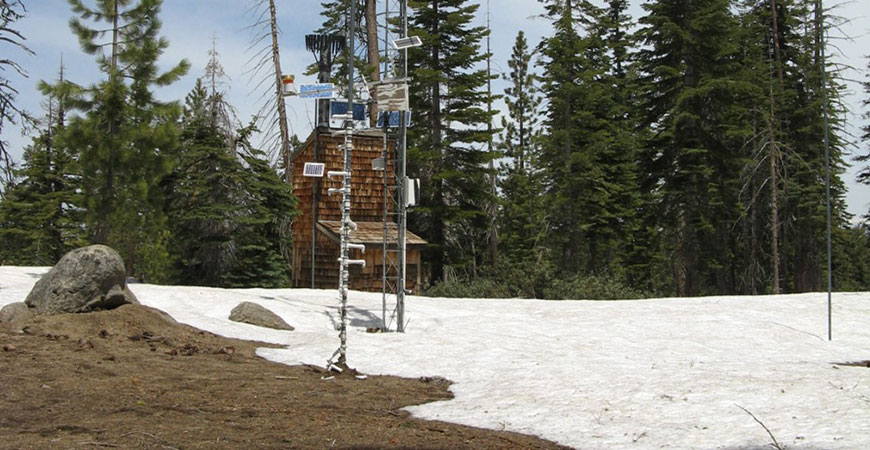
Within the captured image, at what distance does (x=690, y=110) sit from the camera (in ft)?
84.9

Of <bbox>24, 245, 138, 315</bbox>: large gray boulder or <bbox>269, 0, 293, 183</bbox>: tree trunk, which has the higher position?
<bbox>269, 0, 293, 183</bbox>: tree trunk

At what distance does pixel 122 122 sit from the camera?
1708 cm

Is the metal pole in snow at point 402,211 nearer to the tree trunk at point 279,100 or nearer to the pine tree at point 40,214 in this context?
the tree trunk at point 279,100

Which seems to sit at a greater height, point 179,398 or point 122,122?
point 122,122

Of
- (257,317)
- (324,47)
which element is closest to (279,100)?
(324,47)

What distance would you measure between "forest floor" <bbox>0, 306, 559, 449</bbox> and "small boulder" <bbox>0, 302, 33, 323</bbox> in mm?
653

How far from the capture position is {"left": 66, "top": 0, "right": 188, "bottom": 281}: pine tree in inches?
651

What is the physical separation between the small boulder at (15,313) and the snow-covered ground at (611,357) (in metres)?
2.26

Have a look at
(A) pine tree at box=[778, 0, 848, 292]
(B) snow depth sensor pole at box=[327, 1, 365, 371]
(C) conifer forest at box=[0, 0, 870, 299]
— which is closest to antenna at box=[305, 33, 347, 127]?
(C) conifer forest at box=[0, 0, 870, 299]

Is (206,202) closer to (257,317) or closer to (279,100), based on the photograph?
(279,100)

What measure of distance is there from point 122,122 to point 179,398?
454 inches

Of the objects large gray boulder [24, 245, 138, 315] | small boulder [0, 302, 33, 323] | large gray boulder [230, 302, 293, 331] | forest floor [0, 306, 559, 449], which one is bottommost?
forest floor [0, 306, 559, 449]

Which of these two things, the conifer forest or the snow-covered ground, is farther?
the conifer forest

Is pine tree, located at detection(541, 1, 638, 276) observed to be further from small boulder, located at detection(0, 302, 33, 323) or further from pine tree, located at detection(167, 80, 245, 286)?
small boulder, located at detection(0, 302, 33, 323)
